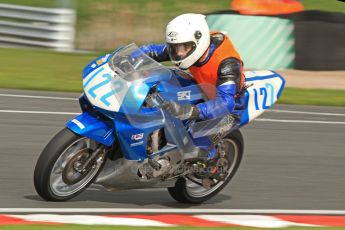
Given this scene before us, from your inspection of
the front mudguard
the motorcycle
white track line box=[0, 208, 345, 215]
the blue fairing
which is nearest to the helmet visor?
the motorcycle

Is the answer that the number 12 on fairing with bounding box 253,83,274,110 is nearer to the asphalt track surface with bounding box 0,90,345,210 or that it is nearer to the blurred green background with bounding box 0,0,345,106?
the asphalt track surface with bounding box 0,90,345,210

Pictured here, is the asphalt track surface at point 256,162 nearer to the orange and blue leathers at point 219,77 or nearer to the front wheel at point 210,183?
the front wheel at point 210,183

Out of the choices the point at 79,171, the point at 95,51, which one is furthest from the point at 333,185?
the point at 95,51

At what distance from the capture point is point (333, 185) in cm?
879

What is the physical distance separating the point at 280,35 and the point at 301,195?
8.97 metres

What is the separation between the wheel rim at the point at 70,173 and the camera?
6945 mm

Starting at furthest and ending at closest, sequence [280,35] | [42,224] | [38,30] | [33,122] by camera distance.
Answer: [38,30] < [280,35] < [33,122] < [42,224]

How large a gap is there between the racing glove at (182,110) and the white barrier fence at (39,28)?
1278 centimetres

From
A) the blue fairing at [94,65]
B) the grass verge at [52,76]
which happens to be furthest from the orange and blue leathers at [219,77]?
the grass verge at [52,76]

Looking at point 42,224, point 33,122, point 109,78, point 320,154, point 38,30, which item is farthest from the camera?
point 38,30

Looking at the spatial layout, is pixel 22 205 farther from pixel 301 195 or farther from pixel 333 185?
pixel 333 185

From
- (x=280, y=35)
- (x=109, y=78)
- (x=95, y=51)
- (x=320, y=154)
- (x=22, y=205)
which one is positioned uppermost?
(x=109, y=78)

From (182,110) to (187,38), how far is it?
57 cm

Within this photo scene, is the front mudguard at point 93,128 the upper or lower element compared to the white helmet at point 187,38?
lower
